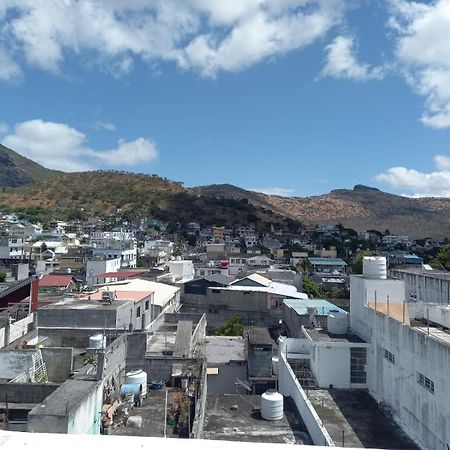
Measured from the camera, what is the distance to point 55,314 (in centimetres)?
2098

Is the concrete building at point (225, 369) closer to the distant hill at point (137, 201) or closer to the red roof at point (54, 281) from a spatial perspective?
the red roof at point (54, 281)

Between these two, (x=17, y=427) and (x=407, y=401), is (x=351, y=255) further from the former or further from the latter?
(x=17, y=427)

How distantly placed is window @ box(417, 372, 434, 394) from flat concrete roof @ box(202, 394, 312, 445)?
363 centimetres

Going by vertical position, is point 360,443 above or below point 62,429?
below

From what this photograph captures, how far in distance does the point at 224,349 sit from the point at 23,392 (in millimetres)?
16362

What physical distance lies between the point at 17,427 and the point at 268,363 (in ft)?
49.4

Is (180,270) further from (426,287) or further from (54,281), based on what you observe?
(426,287)

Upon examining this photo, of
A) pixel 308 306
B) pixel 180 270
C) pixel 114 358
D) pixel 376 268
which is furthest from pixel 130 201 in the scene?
pixel 114 358

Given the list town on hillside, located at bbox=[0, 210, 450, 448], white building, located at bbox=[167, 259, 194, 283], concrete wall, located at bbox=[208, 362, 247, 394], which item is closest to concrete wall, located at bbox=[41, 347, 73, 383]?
town on hillside, located at bbox=[0, 210, 450, 448]

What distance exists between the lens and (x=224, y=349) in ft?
89.6

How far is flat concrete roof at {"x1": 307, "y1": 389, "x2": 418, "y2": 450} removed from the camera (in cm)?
1262

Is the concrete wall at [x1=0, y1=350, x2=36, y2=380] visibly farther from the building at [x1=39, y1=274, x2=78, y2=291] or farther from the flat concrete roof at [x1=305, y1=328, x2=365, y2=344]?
the building at [x1=39, y1=274, x2=78, y2=291]

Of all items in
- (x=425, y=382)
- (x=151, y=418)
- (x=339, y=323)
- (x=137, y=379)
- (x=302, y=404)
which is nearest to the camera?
(x=425, y=382)

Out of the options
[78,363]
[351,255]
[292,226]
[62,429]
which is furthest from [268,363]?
[292,226]
